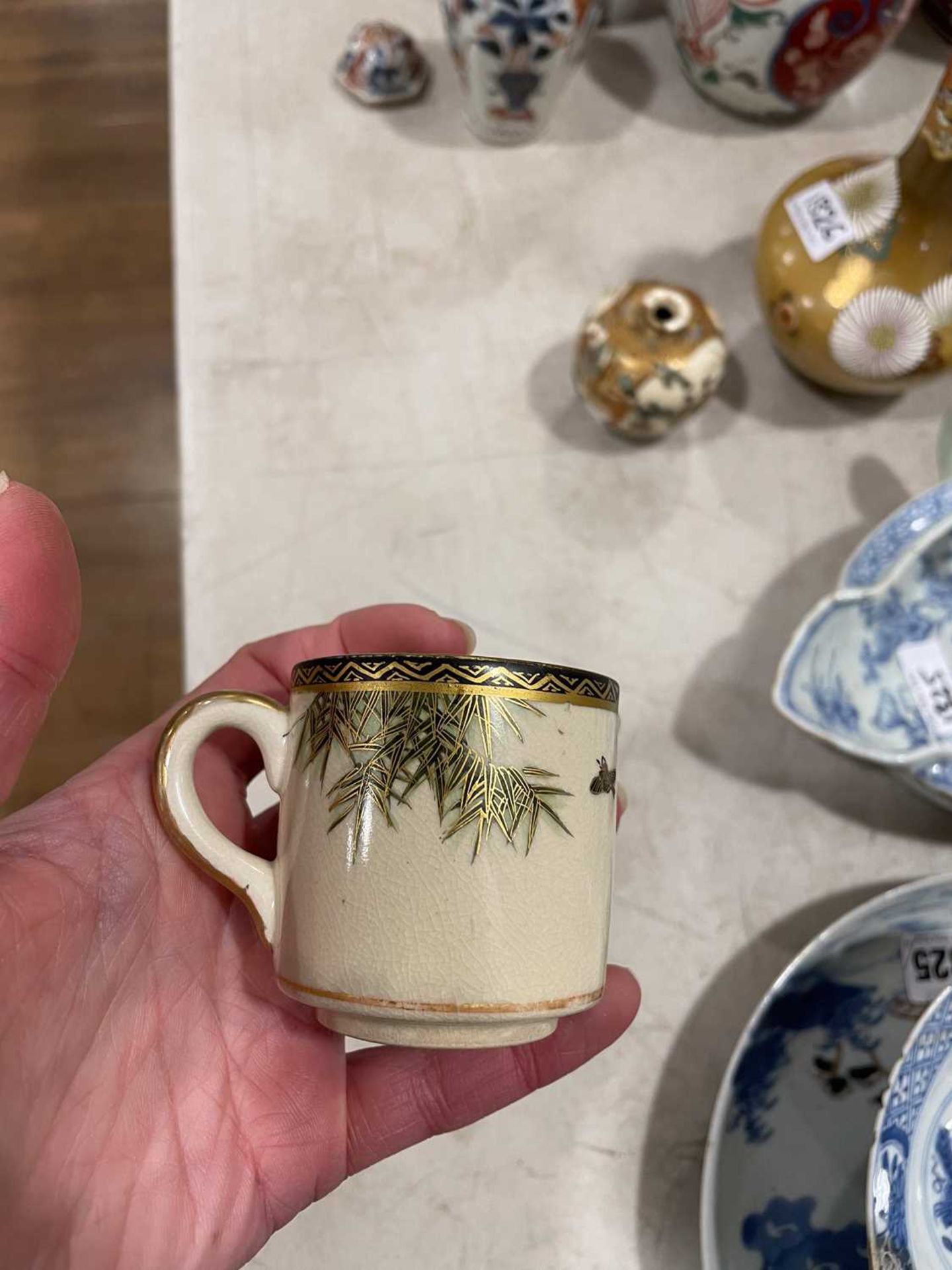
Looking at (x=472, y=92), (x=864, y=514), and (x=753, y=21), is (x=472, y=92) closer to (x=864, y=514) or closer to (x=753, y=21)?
(x=753, y=21)

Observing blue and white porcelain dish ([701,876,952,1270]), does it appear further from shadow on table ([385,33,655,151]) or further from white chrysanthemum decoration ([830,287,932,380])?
shadow on table ([385,33,655,151])

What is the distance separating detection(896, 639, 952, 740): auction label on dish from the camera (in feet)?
3.35

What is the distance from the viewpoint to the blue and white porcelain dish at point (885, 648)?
0.94 m

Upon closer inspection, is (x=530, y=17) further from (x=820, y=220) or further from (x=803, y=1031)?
(x=803, y=1031)

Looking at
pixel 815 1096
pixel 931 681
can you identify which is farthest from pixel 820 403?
pixel 815 1096

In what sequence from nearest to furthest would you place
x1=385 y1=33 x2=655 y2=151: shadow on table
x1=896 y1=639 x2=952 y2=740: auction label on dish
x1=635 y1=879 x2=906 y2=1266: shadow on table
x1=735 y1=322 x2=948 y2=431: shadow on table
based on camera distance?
x1=635 y1=879 x2=906 y2=1266: shadow on table, x1=896 y1=639 x2=952 y2=740: auction label on dish, x1=735 y1=322 x2=948 y2=431: shadow on table, x1=385 y1=33 x2=655 y2=151: shadow on table

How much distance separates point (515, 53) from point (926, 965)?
3.41ft

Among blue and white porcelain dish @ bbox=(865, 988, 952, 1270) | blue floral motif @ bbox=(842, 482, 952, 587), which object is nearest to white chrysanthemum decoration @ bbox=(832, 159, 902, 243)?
blue floral motif @ bbox=(842, 482, 952, 587)

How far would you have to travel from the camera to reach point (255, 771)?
2.82 feet

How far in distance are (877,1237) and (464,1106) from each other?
30 cm

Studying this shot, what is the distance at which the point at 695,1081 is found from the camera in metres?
0.96

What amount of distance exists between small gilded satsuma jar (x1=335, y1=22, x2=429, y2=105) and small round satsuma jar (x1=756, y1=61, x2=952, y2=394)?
505mm

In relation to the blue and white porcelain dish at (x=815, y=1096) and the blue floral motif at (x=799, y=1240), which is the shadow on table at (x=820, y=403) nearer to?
the blue and white porcelain dish at (x=815, y=1096)

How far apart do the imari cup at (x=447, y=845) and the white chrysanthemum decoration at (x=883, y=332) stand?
620mm
